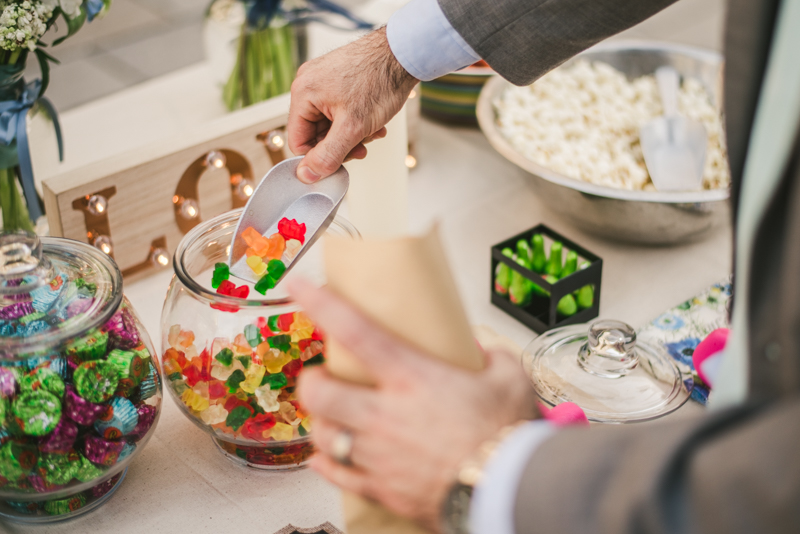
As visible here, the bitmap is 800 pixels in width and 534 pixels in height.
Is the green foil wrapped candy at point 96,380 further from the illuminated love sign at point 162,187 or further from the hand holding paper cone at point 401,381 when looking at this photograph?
the illuminated love sign at point 162,187

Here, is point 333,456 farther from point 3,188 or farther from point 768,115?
point 3,188

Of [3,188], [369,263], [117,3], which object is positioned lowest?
[117,3]

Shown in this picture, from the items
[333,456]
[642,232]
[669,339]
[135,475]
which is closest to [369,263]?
[333,456]

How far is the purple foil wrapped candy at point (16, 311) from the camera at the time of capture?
64 centimetres

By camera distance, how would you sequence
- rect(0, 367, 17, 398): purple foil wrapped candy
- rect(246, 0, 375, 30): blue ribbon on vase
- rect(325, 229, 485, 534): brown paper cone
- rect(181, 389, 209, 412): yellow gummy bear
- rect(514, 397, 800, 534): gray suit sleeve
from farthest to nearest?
1. rect(246, 0, 375, 30): blue ribbon on vase
2. rect(181, 389, 209, 412): yellow gummy bear
3. rect(0, 367, 17, 398): purple foil wrapped candy
4. rect(325, 229, 485, 534): brown paper cone
5. rect(514, 397, 800, 534): gray suit sleeve

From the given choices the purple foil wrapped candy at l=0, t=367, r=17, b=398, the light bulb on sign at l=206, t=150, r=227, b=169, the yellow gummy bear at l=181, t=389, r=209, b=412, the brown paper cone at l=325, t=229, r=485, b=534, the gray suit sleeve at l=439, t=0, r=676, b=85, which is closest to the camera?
the brown paper cone at l=325, t=229, r=485, b=534

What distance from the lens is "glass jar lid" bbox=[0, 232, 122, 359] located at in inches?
24.1

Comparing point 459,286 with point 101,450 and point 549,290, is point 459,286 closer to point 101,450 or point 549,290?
point 549,290

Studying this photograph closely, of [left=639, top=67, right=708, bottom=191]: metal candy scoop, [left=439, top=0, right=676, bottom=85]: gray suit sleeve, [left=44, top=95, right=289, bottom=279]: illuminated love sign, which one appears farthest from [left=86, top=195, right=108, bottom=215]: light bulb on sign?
[left=639, top=67, right=708, bottom=191]: metal candy scoop

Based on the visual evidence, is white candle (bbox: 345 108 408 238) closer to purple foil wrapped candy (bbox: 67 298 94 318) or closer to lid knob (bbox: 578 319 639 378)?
lid knob (bbox: 578 319 639 378)

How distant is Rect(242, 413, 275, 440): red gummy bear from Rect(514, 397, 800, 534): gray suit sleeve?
32 cm

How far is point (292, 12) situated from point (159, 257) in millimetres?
592

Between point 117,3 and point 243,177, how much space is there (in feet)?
6.90

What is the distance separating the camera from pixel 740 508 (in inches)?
16.0
